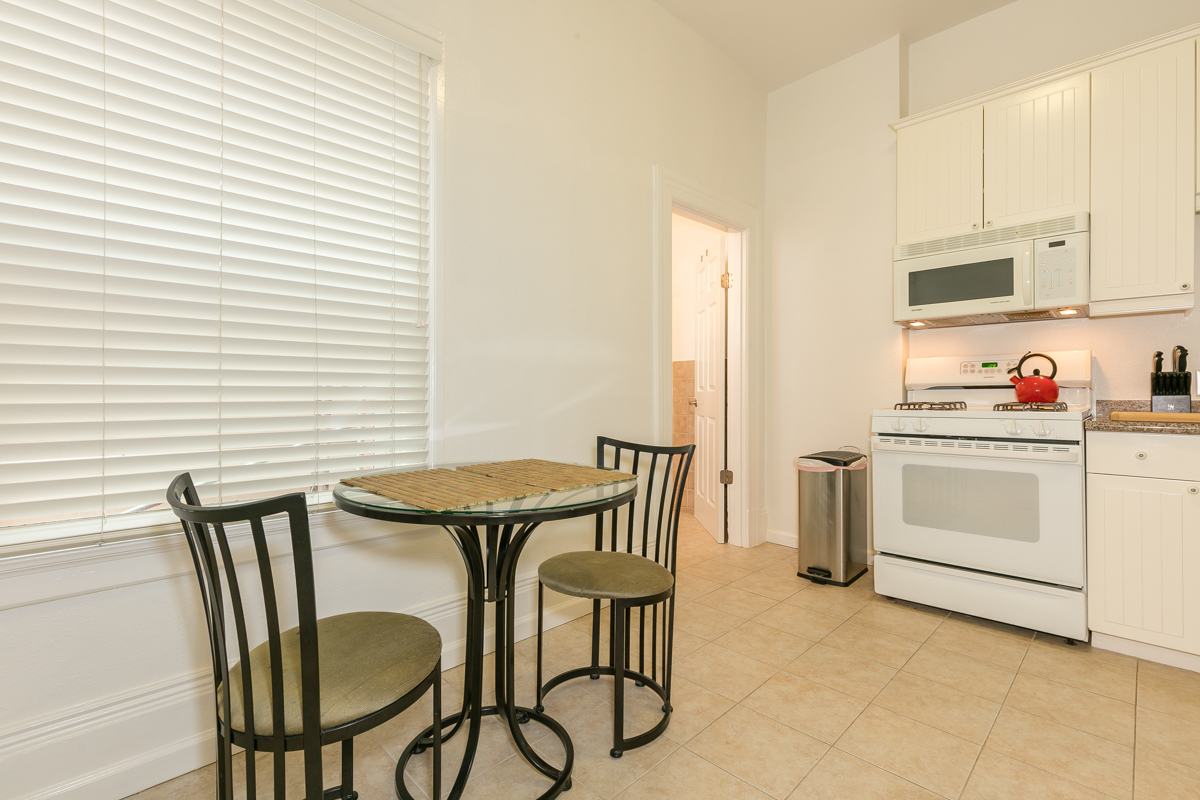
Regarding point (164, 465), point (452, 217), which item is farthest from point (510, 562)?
point (452, 217)

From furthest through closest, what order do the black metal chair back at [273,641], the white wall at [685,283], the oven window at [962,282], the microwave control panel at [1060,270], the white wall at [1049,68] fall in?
the white wall at [685,283] < the oven window at [962,282] < the white wall at [1049,68] < the microwave control panel at [1060,270] < the black metal chair back at [273,641]

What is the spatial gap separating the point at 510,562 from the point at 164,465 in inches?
40.9

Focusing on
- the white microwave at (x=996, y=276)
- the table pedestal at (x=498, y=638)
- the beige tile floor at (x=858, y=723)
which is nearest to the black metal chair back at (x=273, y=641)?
the table pedestal at (x=498, y=638)

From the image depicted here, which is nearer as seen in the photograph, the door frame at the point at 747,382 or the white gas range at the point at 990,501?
the white gas range at the point at 990,501

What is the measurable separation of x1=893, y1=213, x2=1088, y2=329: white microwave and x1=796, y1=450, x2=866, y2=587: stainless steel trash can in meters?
0.93

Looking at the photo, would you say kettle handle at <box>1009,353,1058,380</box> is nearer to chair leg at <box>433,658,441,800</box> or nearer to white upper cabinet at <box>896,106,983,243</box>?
white upper cabinet at <box>896,106,983,243</box>

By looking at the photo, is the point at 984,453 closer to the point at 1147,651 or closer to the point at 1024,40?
the point at 1147,651

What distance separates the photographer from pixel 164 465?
5.12 feet

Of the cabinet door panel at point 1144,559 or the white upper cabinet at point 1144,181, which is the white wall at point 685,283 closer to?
the white upper cabinet at point 1144,181

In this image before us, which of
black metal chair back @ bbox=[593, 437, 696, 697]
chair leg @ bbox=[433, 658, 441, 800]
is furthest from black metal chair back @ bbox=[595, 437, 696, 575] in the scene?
chair leg @ bbox=[433, 658, 441, 800]

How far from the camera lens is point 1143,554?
217cm

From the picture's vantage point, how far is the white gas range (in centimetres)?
233

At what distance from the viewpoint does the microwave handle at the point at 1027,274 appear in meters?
2.68

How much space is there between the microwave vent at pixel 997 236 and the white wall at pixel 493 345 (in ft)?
4.01
